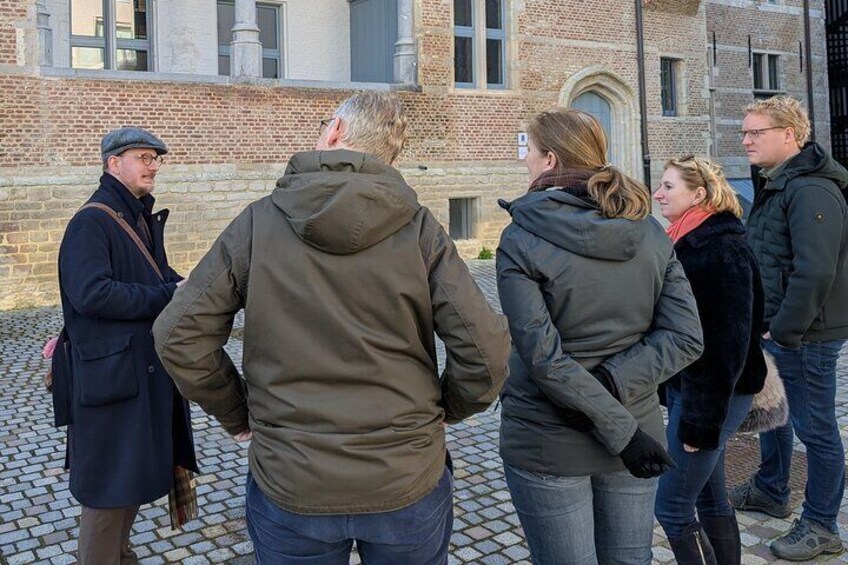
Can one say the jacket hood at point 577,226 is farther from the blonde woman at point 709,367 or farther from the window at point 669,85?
the window at point 669,85

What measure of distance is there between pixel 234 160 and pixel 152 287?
11.0 meters

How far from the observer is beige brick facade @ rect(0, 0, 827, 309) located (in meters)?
11.9

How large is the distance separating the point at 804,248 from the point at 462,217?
1320 centimetres

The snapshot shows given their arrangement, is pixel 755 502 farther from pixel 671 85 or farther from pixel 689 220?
pixel 671 85

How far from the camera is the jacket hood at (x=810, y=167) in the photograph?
3.47 metres

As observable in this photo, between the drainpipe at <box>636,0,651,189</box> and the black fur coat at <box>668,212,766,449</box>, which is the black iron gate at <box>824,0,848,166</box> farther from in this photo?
the black fur coat at <box>668,212,766,449</box>

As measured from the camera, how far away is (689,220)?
9.78ft

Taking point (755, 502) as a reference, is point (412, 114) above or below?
above

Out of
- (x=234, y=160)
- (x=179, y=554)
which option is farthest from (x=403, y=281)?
(x=234, y=160)

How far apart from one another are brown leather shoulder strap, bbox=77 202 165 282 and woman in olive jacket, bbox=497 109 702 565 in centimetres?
151

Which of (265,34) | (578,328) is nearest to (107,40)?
(265,34)

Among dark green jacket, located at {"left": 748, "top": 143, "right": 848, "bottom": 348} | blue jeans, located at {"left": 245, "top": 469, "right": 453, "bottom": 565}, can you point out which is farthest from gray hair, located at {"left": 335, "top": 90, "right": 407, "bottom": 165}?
dark green jacket, located at {"left": 748, "top": 143, "right": 848, "bottom": 348}

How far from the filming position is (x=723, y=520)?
2982mm

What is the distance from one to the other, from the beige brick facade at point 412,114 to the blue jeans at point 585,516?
445 inches
